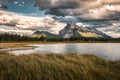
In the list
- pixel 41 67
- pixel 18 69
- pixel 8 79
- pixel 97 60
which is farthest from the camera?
pixel 97 60

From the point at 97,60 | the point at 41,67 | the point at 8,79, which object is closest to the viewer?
the point at 8,79

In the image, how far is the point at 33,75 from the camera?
34.8ft

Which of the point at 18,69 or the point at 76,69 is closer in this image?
the point at 18,69

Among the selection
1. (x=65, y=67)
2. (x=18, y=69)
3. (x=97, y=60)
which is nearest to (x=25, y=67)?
(x=18, y=69)

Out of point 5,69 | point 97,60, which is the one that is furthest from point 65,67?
point 97,60

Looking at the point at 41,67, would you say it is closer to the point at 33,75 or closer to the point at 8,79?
the point at 33,75

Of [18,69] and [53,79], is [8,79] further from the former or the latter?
[53,79]

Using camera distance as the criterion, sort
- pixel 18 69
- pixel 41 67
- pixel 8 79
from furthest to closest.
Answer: pixel 41 67
pixel 18 69
pixel 8 79

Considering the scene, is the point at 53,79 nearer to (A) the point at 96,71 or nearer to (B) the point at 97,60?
(A) the point at 96,71

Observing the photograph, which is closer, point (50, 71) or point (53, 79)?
point (53, 79)

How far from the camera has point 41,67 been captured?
11.8m

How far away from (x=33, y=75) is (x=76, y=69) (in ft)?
8.72

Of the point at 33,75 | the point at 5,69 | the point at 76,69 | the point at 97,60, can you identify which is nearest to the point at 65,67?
the point at 76,69

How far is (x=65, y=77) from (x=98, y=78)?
1.98 meters
